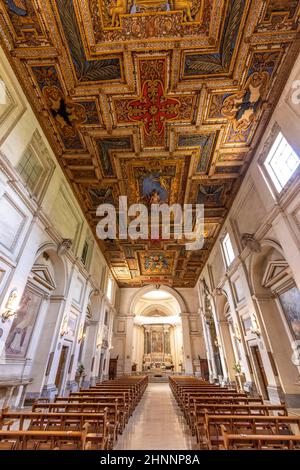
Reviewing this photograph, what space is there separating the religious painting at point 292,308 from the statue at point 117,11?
966 cm

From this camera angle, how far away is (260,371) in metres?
9.73

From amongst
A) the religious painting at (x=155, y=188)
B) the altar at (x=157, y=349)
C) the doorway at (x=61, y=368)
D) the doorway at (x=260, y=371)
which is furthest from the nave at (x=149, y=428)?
the altar at (x=157, y=349)

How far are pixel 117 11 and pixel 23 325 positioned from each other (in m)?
9.88

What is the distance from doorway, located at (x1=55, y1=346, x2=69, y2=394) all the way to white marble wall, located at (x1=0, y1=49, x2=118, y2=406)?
2.9 inches

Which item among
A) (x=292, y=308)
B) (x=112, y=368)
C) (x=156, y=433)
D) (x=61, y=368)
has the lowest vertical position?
(x=156, y=433)

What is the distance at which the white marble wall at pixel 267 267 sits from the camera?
6.87 metres

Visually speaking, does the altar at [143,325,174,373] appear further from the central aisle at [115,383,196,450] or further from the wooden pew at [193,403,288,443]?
the wooden pew at [193,403,288,443]

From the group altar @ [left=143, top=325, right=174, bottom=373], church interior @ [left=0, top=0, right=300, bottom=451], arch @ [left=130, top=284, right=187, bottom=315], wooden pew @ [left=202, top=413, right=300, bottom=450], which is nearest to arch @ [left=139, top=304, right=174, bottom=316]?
altar @ [left=143, top=325, right=174, bottom=373]

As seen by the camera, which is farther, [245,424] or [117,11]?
[117,11]

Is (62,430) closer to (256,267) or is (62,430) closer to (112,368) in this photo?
(256,267)

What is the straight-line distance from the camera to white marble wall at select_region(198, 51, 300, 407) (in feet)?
22.5

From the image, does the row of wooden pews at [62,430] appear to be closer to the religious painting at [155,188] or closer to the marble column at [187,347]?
the religious painting at [155,188]

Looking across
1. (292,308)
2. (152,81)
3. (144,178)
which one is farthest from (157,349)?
(152,81)
